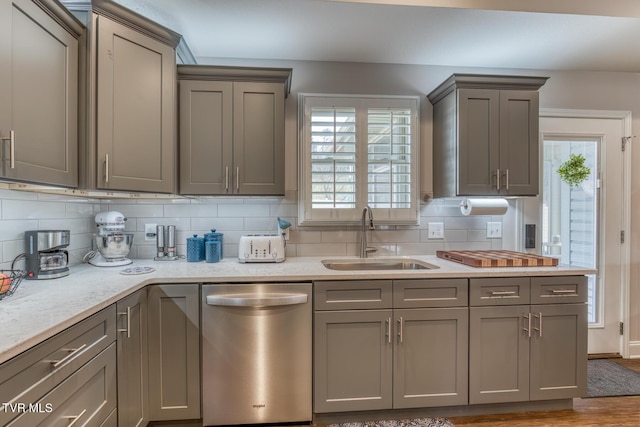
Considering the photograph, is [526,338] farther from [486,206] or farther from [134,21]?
[134,21]

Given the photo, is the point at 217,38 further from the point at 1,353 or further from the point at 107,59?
the point at 1,353

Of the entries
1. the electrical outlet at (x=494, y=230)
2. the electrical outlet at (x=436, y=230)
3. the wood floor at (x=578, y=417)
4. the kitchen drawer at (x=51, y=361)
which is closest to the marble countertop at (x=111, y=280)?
the kitchen drawer at (x=51, y=361)

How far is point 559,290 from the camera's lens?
2000 mm

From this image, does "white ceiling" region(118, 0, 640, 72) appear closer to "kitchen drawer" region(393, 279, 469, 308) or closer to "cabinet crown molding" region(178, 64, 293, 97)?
"cabinet crown molding" region(178, 64, 293, 97)

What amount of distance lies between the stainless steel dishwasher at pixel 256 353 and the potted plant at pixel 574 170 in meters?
2.27

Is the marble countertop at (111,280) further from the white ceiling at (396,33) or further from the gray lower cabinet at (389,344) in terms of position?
the white ceiling at (396,33)

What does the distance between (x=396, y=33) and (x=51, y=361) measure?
95.8 inches

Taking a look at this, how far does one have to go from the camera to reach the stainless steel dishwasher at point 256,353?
71.6 inches

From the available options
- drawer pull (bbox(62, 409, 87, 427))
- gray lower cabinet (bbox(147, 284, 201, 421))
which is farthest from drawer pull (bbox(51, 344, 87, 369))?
gray lower cabinet (bbox(147, 284, 201, 421))

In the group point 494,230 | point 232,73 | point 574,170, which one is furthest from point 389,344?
point 574,170

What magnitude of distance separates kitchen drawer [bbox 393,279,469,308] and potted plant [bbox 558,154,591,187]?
1.46 m

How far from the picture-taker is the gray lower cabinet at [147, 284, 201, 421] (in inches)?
69.8

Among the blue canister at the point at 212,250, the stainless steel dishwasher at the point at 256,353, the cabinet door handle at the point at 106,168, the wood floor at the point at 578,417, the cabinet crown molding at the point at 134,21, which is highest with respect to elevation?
the cabinet crown molding at the point at 134,21

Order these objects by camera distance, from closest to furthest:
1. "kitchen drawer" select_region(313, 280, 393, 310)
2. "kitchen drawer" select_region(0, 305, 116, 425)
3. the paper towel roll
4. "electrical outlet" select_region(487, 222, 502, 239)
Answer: "kitchen drawer" select_region(0, 305, 116, 425)
"kitchen drawer" select_region(313, 280, 393, 310)
the paper towel roll
"electrical outlet" select_region(487, 222, 502, 239)
